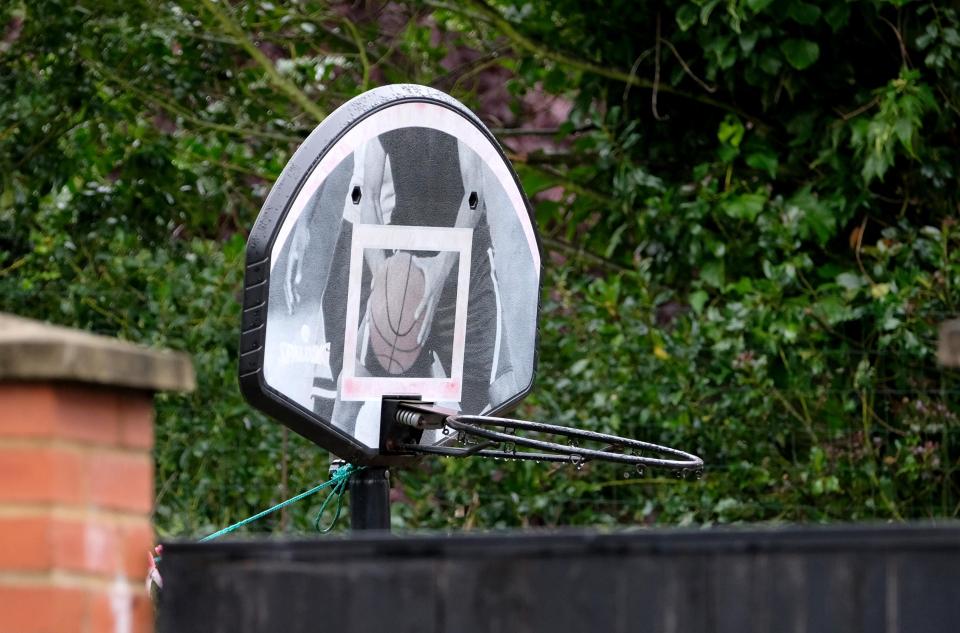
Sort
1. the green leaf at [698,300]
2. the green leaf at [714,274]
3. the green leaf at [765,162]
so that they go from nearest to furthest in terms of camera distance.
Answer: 1. the green leaf at [698,300]
2. the green leaf at [714,274]
3. the green leaf at [765,162]

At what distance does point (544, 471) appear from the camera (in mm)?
7484

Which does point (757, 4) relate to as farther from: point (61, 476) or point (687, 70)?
point (61, 476)

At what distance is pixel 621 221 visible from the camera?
834 centimetres

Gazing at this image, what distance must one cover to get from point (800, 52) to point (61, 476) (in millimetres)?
6025

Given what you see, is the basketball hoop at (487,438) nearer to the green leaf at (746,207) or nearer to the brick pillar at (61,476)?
the brick pillar at (61,476)

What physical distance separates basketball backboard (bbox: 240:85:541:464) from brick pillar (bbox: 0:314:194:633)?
2.22 meters

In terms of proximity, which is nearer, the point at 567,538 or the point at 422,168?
the point at 567,538

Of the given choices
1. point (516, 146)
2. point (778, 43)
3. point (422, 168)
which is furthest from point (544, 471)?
point (516, 146)

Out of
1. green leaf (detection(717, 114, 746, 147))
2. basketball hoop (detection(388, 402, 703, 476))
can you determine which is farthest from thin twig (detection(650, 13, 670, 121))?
basketball hoop (detection(388, 402, 703, 476))

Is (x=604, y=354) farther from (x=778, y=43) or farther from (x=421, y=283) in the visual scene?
(x=421, y=283)

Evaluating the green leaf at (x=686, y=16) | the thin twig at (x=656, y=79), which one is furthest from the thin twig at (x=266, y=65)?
the green leaf at (x=686, y=16)

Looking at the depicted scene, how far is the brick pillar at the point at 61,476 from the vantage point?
2119 mm

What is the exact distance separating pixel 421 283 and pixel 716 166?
3.45 metres

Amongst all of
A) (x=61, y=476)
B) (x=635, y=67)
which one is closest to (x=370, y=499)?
(x=61, y=476)
